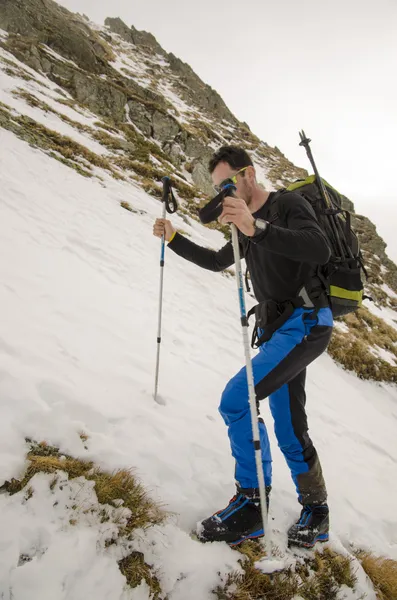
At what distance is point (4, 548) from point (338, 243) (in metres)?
3.32

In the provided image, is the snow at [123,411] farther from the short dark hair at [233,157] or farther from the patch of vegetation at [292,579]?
the short dark hair at [233,157]

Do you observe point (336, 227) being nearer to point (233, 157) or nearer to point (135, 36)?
point (233, 157)

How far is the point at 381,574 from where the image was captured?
118 inches

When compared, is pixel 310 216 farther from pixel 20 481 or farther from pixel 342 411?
pixel 342 411

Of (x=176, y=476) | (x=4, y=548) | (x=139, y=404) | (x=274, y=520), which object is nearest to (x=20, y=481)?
(x=4, y=548)

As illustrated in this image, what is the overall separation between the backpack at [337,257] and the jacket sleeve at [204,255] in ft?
Answer: 3.66

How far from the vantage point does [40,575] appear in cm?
176

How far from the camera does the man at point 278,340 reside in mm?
2367

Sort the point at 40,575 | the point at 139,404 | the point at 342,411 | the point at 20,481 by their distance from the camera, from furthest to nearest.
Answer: the point at 342,411 → the point at 139,404 → the point at 20,481 → the point at 40,575

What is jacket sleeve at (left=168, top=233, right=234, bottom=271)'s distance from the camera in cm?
374

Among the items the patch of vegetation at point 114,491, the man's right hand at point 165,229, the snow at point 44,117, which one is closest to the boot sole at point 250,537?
the patch of vegetation at point 114,491

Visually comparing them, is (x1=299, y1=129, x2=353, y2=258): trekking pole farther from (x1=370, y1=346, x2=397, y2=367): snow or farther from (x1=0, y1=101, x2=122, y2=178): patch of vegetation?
(x1=0, y1=101, x2=122, y2=178): patch of vegetation

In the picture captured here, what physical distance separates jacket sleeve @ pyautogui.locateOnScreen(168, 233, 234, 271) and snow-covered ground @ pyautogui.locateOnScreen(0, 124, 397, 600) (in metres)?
1.86

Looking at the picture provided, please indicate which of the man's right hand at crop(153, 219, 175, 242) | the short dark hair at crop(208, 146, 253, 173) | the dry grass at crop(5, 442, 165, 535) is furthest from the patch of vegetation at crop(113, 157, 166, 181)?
the dry grass at crop(5, 442, 165, 535)
